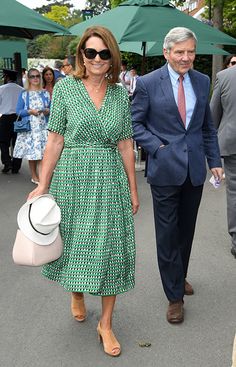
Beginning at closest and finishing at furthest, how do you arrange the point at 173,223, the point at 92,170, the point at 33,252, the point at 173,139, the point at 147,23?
the point at 33,252 → the point at 92,170 → the point at 173,139 → the point at 173,223 → the point at 147,23

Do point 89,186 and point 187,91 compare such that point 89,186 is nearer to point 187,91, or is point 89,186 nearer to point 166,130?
point 166,130

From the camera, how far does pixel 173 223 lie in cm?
335

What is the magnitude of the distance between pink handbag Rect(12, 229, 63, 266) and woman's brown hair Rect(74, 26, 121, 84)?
0.99 metres

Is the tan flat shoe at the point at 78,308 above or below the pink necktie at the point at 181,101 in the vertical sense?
below

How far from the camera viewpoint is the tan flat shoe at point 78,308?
3393mm

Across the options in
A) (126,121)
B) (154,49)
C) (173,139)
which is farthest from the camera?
(154,49)

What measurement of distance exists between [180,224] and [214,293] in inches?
29.5

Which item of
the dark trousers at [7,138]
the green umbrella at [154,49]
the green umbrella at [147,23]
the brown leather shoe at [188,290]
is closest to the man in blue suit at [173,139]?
the brown leather shoe at [188,290]

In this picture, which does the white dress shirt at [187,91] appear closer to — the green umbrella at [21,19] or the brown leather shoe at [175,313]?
the brown leather shoe at [175,313]

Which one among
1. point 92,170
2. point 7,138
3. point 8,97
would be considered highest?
point 92,170

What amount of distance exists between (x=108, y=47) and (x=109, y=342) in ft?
5.86

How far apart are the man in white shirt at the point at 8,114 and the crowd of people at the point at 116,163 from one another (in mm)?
5497

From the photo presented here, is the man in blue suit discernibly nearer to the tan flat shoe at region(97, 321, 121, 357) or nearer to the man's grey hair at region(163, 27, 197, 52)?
the man's grey hair at region(163, 27, 197, 52)

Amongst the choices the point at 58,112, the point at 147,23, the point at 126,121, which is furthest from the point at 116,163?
the point at 147,23
